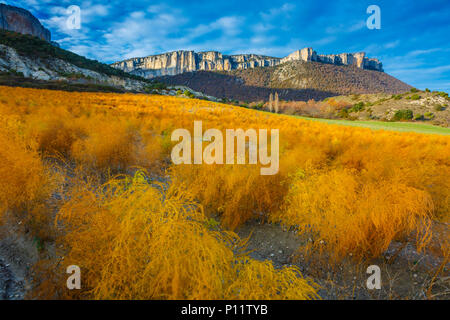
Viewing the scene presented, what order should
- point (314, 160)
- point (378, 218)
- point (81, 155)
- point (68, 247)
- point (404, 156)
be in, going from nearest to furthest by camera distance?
point (68, 247) < point (378, 218) < point (81, 155) < point (314, 160) < point (404, 156)

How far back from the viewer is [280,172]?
4027 millimetres

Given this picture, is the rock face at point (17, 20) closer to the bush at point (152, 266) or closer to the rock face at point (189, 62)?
the rock face at point (189, 62)

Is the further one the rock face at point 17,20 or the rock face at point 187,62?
the rock face at point 187,62

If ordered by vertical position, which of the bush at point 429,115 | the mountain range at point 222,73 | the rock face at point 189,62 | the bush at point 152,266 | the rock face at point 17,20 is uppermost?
the rock face at point 189,62

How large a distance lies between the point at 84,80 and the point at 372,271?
40.3m

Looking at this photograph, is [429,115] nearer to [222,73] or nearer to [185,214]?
[185,214]

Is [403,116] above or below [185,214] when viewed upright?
above

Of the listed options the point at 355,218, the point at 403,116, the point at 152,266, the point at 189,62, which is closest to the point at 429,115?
the point at 403,116

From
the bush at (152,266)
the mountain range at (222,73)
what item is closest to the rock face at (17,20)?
the mountain range at (222,73)

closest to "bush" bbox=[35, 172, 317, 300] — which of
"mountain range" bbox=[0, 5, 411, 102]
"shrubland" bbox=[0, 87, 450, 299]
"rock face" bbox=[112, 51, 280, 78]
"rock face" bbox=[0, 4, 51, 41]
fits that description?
"shrubland" bbox=[0, 87, 450, 299]
